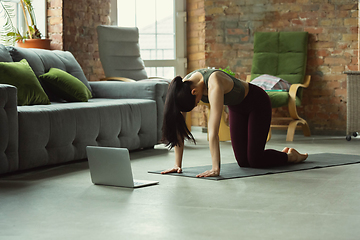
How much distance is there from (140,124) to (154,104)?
0.88ft

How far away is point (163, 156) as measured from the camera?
12.0 ft

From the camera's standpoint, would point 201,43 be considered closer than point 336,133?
No

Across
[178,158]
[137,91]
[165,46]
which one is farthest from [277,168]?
[165,46]

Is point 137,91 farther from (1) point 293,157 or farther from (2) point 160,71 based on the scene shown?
(2) point 160,71

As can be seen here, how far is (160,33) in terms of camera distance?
580 cm

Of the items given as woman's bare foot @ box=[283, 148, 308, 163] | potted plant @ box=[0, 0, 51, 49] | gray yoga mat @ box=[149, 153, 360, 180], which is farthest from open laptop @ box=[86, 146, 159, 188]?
potted plant @ box=[0, 0, 51, 49]

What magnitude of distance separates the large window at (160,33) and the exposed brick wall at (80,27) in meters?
0.42

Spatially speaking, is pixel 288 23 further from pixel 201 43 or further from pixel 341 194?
pixel 341 194

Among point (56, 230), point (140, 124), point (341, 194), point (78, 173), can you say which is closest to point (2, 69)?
point (78, 173)

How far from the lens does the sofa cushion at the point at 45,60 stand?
363cm

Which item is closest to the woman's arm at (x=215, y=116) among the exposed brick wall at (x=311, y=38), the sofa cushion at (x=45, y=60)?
the sofa cushion at (x=45, y=60)

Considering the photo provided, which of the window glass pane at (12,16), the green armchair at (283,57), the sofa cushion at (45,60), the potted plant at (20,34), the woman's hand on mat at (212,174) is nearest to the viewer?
the woman's hand on mat at (212,174)

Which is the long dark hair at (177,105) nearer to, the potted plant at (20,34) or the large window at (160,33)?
the potted plant at (20,34)

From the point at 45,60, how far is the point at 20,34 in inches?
43.8
